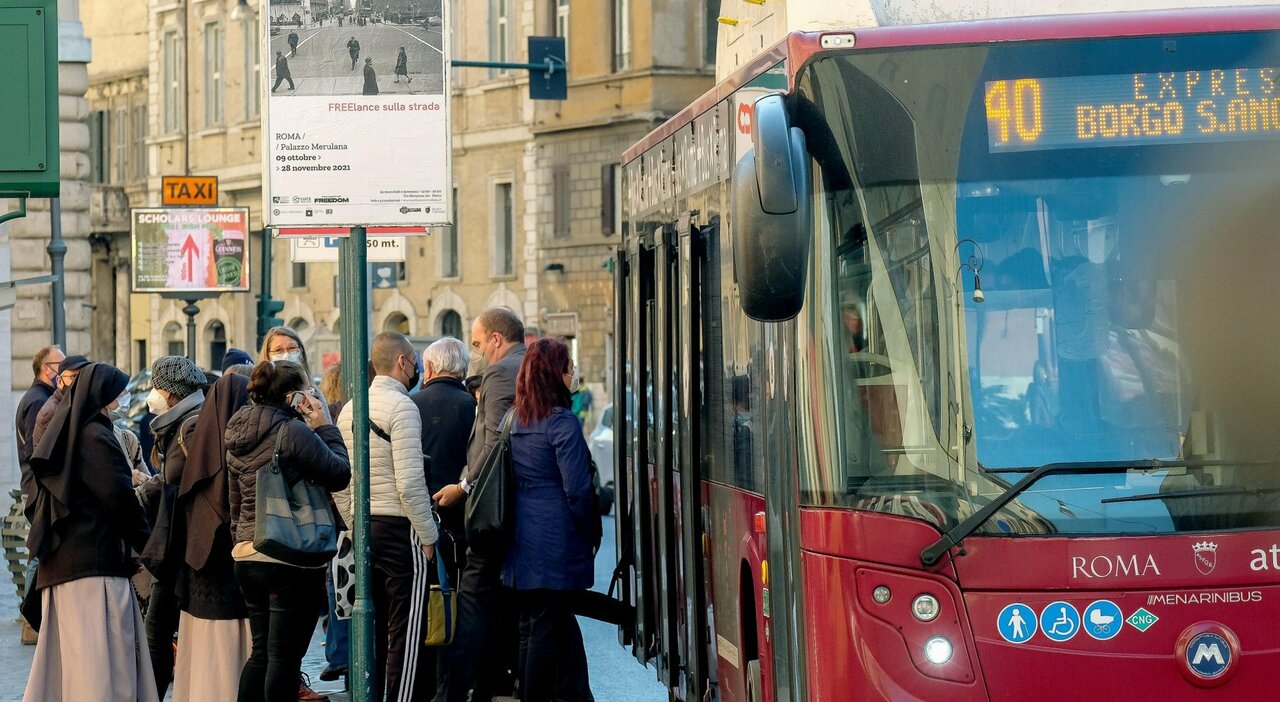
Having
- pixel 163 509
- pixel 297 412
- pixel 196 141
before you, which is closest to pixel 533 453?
pixel 297 412

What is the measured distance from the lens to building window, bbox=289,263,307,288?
177 feet

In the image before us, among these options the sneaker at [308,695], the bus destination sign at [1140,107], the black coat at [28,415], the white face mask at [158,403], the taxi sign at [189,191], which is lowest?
the sneaker at [308,695]

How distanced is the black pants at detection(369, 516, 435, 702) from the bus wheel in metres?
2.91

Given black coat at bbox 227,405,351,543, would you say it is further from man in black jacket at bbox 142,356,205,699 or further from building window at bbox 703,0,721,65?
building window at bbox 703,0,721,65

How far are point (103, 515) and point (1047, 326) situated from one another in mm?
4687

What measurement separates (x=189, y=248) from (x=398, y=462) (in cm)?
1843

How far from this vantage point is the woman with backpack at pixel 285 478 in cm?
857

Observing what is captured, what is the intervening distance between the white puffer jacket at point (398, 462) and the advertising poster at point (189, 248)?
57.8 feet

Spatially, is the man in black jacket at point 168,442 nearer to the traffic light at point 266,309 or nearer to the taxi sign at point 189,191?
the traffic light at point 266,309

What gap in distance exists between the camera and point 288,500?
28.1 feet

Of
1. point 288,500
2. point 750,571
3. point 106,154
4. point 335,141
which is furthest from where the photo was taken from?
point 106,154

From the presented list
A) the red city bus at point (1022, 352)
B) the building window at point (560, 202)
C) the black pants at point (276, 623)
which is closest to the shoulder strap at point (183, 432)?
the black pants at point (276, 623)

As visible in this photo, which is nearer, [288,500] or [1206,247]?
[1206,247]

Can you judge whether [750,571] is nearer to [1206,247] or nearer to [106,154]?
[1206,247]
